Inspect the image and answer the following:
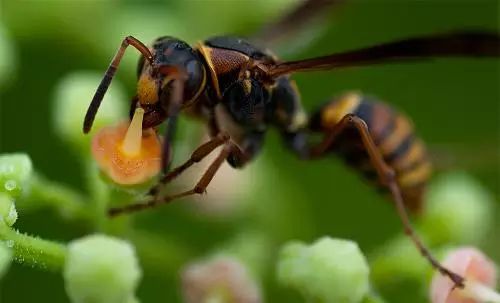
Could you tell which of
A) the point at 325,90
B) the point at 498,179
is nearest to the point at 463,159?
the point at 498,179

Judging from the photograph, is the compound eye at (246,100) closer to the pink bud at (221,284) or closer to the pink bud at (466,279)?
the pink bud at (221,284)

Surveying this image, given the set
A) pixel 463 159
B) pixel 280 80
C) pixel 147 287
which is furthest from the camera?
pixel 463 159

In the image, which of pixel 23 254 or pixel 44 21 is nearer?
pixel 23 254

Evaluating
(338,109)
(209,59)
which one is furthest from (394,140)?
(209,59)

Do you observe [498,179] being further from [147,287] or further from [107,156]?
[107,156]

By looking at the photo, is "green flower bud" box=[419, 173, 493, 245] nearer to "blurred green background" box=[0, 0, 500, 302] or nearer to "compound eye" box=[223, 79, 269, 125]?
"blurred green background" box=[0, 0, 500, 302]

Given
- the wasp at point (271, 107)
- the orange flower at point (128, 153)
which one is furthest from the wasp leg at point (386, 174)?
the orange flower at point (128, 153)
